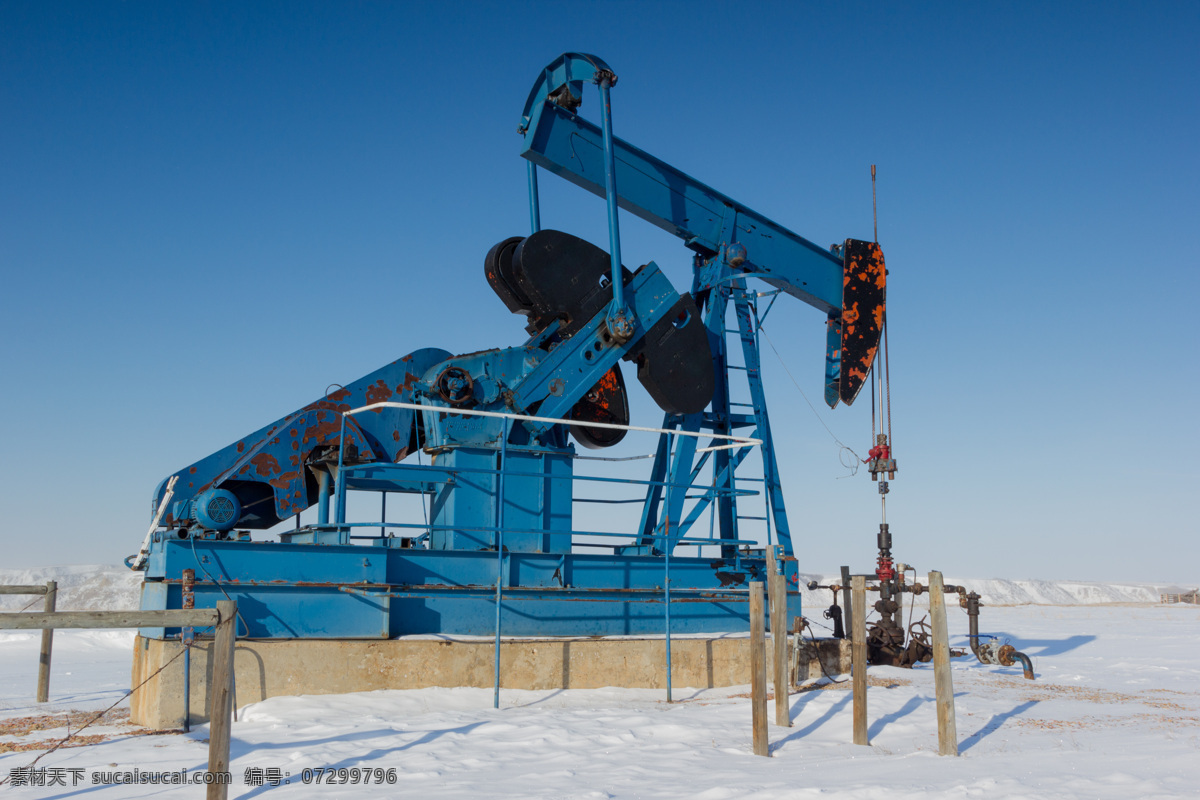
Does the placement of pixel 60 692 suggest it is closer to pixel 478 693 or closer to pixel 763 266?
pixel 478 693

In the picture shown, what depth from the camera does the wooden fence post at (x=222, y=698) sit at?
4324 mm

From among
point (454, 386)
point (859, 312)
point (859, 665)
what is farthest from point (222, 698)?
point (859, 312)

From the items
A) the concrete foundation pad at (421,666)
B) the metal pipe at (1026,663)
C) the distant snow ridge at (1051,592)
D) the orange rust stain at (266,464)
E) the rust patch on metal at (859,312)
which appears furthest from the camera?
the distant snow ridge at (1051,592)

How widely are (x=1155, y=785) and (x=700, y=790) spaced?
2.33 metres

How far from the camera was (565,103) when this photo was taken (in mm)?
9211

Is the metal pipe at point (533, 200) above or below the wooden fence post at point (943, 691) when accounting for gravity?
above

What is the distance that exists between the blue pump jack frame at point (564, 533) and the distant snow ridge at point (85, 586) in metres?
22.7

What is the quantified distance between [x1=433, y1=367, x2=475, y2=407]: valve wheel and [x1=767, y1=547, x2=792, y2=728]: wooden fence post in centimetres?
334

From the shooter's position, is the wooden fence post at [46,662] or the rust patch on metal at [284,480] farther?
the wooden fence post at [46,662]

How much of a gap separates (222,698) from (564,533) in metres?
3.61

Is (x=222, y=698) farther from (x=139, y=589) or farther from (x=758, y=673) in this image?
(x=139, y=589)

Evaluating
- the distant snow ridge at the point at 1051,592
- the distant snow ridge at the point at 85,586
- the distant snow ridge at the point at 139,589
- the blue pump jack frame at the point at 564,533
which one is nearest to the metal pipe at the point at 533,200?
the blue pump jack frame at the point at 564,533

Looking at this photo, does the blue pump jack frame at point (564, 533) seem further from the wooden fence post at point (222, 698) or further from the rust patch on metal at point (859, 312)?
the wooden fence post at point (222, 698)

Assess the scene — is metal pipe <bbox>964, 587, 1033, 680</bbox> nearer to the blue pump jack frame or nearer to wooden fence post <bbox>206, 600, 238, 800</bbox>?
the blue pump jack frame
